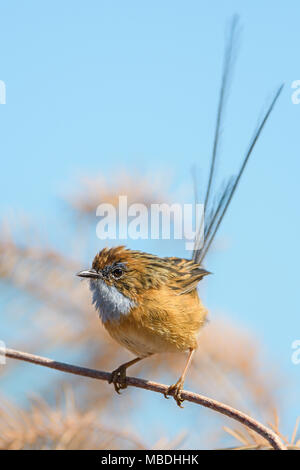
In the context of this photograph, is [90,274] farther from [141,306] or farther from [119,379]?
[119,379]

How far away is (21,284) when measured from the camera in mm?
3443

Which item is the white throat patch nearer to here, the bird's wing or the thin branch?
the bird's wing

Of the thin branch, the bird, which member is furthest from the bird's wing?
the thin branch

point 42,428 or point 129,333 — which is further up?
point 129,333

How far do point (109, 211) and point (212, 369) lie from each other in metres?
1.03

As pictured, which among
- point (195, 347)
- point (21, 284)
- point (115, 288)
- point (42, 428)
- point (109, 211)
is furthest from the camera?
point (109, 211)

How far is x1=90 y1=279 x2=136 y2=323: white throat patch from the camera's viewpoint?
272 centimetres

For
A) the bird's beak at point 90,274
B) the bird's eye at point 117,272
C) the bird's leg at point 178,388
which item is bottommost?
the bird's leg at point 178,388

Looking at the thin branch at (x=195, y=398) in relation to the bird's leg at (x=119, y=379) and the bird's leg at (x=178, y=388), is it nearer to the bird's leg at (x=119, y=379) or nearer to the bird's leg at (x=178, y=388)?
the bird's leg at (x=178, y=388)

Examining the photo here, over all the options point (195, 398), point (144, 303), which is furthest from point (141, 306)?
point (195, 398)

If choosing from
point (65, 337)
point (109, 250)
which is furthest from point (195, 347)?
point (65, 337)

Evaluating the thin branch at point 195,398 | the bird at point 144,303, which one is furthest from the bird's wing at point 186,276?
the thin branch at point 195,398

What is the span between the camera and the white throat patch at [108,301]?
2723 millimetres
